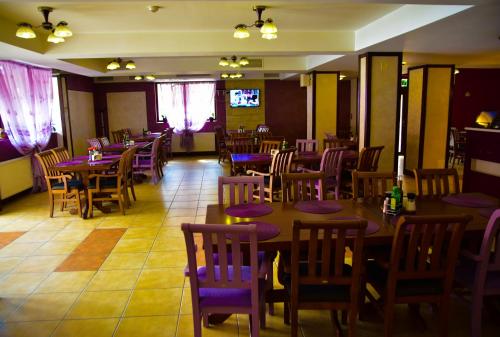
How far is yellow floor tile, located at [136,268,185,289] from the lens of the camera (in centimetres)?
315

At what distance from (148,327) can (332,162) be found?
314 centimetres

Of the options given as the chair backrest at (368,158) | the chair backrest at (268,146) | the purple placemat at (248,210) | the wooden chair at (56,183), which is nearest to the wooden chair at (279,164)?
the chair backrest at (368,158)

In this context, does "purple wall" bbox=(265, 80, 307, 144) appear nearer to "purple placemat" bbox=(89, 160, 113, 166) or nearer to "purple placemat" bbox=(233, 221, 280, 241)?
"purple placemat" bbox=(89, 160, 113, 166)

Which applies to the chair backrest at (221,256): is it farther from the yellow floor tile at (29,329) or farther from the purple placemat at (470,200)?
the purple placemat at (470,200)

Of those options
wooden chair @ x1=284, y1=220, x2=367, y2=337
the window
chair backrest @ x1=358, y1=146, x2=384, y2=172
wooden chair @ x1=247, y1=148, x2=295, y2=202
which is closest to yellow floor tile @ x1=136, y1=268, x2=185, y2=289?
wooden chair @ x1=284, y1=220, x2=367, y2=337

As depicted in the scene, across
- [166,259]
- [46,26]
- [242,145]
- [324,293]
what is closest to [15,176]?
[46,26]

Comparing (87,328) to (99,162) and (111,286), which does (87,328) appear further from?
(99,162)

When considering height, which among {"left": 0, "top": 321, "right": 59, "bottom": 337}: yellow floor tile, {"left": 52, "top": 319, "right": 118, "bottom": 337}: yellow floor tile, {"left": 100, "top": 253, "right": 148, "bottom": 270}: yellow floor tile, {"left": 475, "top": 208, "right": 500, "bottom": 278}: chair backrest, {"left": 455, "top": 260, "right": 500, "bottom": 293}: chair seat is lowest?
{"left": 0, "top": 321, "right": 59, "bottom": 337}: yellow floor tile

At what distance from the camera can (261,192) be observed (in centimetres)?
299

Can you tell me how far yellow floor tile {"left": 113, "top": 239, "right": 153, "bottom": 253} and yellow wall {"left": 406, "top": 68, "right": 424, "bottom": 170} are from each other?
5.44 metres

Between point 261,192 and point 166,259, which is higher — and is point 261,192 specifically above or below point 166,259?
above

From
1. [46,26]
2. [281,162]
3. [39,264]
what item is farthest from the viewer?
[281,162]

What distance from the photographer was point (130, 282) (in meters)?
3.22

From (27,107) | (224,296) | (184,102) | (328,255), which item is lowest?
(224,296)
